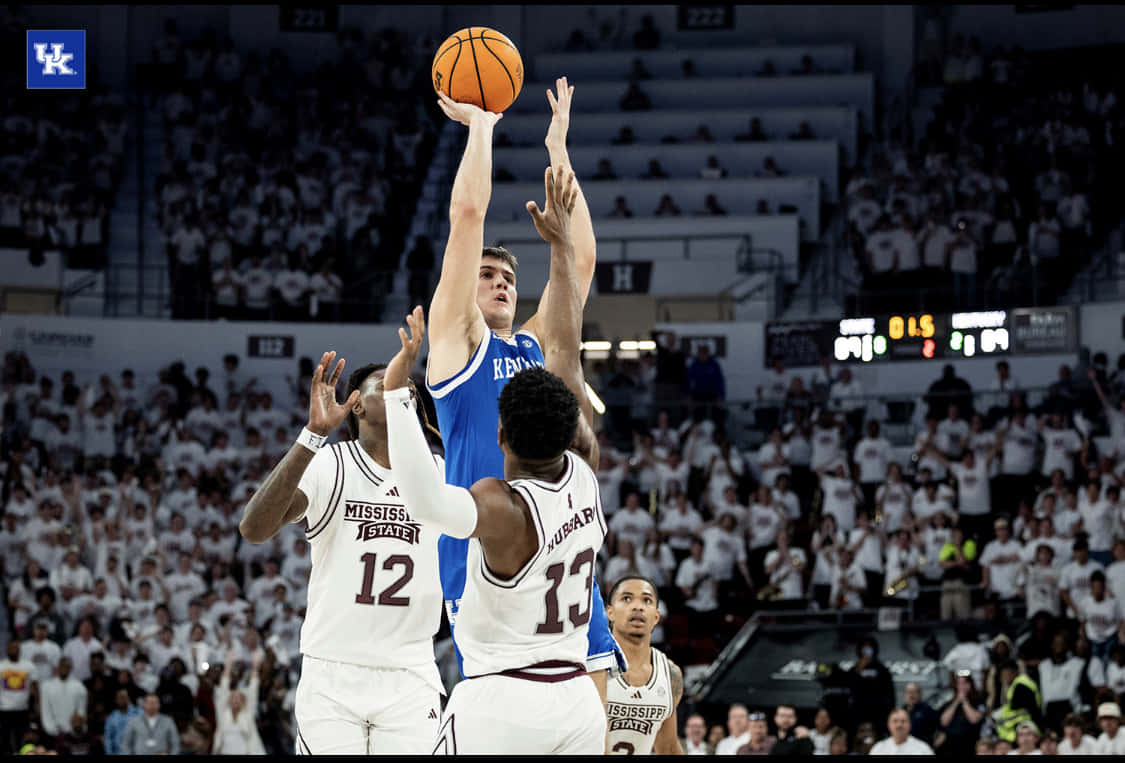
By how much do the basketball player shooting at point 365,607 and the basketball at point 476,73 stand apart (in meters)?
1.42

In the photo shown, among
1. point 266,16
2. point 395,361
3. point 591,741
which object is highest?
point 266,16

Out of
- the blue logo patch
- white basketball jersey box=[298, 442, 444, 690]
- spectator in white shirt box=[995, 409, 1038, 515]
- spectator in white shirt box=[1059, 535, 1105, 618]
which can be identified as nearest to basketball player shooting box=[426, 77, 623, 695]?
white basketball jersey box=[298, 442, 444, 690]

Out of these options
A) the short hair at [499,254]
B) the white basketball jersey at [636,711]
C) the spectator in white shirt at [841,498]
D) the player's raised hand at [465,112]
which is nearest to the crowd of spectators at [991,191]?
the spectator in white shirt at [841,498]

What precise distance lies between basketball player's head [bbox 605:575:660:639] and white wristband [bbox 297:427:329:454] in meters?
2.39

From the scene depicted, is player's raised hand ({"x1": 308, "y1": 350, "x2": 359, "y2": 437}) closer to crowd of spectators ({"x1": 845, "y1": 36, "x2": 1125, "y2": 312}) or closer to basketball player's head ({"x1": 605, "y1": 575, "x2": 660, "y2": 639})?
basketball player's head ({"x1": 605, "y1": 575, "x2": 660, "y2": 639})

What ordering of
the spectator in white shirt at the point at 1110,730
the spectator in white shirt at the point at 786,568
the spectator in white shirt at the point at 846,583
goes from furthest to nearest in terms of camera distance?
the spectator in white shirt at the point at 786,568 → the spectator in white shirt at the point at 846,583 → the spectator in white shirt at the point at 1110,730

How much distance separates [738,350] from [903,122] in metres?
6.70

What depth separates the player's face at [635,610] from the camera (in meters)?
8.14

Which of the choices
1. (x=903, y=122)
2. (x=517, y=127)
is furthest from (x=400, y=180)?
(x=903, y=122)

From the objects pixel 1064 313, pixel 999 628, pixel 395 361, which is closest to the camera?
pixel 395 361

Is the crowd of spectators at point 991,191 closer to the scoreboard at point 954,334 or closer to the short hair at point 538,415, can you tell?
the scoreboard at point 954,334

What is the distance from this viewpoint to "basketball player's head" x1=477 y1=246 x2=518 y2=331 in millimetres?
6777

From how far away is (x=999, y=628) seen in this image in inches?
671

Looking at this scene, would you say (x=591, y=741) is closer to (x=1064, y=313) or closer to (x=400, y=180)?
(x=1064, y=313)
